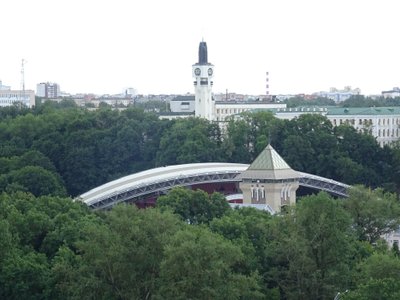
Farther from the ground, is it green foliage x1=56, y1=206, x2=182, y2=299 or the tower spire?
the tower spire

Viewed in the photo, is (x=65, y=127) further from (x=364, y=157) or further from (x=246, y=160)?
(x=364, y=157)

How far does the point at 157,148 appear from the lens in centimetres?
11425

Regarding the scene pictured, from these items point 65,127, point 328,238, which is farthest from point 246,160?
point 328,238

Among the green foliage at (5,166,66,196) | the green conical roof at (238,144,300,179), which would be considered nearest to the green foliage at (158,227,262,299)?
the green conical roof at (238,144,300,179)

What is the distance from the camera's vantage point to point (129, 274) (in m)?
53.1

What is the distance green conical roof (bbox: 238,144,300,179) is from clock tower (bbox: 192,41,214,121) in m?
58.8

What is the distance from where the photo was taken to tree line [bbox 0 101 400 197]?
323ft

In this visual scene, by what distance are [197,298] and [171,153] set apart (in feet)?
194

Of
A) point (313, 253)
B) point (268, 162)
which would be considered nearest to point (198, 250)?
point (313, 253)

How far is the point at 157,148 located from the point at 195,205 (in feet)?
139

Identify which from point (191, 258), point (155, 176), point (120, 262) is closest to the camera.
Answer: point (191, 258)

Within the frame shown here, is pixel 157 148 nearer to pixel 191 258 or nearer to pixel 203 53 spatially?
pixel 203 53

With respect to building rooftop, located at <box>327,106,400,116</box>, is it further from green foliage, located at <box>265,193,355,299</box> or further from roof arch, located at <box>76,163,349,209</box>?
A: green foliage, located at <box>265,193,355,299</box>

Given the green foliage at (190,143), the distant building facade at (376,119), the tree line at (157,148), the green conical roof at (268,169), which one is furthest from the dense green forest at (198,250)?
the distant building facade at (376,119)
